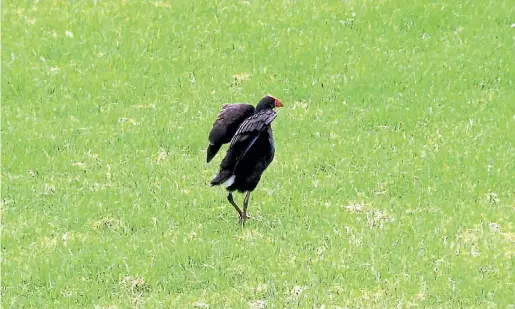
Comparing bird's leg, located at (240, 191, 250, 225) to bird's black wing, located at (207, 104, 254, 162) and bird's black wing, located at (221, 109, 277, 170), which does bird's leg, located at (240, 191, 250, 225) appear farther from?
bird's black wing, located at (207, 104, 254, 162)

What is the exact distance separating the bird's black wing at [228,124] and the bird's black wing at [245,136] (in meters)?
0.45

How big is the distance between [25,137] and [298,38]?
5480mm

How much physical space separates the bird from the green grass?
626 millimetres

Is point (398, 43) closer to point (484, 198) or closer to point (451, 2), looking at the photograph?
point (451, 2)

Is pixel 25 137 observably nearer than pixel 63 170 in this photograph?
No

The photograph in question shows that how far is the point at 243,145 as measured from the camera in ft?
36.8

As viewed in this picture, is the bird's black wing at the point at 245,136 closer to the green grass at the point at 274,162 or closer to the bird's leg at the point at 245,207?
the bird's leg at the point at 245,207

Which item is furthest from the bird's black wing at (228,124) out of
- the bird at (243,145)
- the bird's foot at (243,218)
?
the bird's foot at (243,218)

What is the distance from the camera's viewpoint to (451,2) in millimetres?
18250

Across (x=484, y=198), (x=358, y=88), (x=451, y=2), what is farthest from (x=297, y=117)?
(x=451, y=2)

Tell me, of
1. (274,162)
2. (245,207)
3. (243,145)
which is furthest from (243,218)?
(274,162)

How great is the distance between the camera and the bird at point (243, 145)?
440 inches

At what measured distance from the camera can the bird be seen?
11180mm

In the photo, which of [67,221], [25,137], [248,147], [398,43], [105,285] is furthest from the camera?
[398,43]
